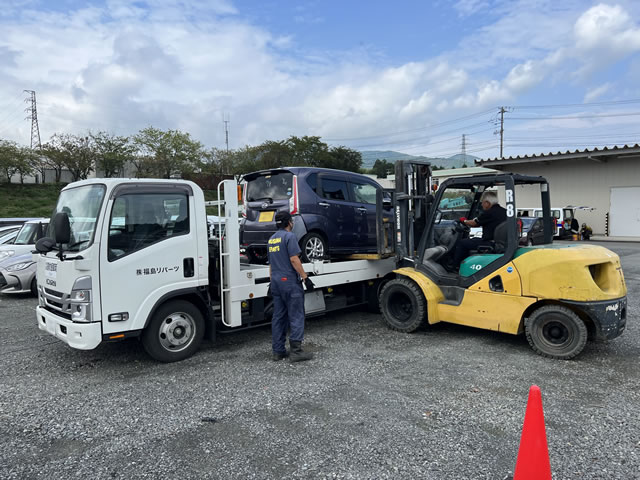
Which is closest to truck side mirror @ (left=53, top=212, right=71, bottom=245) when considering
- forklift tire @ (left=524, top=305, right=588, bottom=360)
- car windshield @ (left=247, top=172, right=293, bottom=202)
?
car windshield @ (left=247, top=172, right=293, bottom=202)

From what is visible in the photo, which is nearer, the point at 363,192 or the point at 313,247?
the point at 313,247

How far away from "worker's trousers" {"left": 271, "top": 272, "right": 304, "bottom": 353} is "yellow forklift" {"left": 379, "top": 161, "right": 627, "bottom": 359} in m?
1.87

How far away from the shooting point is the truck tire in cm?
519

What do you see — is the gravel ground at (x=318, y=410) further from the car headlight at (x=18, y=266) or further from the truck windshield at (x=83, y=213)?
the car headlight at (x=18, y=266)

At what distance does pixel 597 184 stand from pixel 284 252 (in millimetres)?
24397

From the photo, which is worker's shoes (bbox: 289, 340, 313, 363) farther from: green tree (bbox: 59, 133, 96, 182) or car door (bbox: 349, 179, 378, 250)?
green tree (bbox: 59, 133, 96, 182)

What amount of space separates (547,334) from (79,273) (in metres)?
5.30

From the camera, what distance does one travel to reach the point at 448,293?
6434 mm

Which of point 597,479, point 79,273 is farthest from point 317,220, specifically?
point 597,479

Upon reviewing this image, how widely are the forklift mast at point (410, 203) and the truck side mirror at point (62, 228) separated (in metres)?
4.30

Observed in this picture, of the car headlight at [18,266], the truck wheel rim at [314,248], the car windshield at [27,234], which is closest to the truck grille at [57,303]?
the truck wheel rim at [314,248]

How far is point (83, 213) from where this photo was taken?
4.99 meters

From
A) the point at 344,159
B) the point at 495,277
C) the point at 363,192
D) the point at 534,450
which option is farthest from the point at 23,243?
the point at 344,159

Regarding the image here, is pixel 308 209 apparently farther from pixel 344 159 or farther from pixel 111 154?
pixel 344 159
